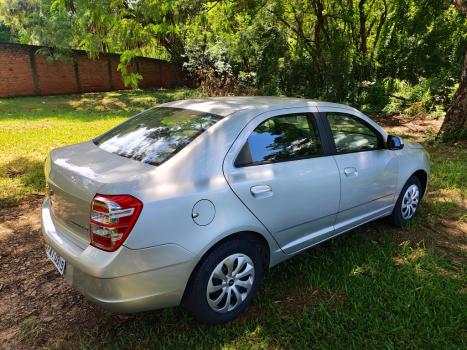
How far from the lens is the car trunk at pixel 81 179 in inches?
99.0

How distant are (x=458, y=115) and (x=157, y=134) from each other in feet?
24.7

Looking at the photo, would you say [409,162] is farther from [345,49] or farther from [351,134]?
[345,49]

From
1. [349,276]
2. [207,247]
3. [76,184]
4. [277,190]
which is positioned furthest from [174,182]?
[349,276]

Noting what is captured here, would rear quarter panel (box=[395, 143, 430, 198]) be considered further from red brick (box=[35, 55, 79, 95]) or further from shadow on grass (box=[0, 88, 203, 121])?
red brick (box=[35, 55, 79, 95])

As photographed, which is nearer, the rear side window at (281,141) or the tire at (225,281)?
the tire at (225,281)

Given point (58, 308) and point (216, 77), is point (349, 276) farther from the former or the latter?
point (216, 77)

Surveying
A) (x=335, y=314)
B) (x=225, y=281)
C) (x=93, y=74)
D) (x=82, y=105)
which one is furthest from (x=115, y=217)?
(x=93, y=74)

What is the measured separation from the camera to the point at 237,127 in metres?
2.98

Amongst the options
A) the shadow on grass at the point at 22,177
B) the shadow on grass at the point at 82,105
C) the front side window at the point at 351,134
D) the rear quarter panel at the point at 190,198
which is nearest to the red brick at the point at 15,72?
the shadow on grass at the point at 82,105

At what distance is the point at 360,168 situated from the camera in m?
3.72

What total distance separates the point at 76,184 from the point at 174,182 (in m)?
0.66

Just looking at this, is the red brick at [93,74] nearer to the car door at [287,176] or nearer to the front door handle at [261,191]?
the car door at [287,176]

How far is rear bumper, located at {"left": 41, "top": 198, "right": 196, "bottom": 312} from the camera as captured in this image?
7.79 feet

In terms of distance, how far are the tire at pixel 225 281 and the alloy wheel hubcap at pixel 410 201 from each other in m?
2.25
